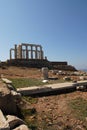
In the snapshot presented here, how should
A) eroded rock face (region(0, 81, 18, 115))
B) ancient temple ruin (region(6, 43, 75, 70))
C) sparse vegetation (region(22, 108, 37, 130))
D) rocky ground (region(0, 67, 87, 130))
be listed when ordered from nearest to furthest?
1. eroded rock face (region(0, 81, 18, 115))
2. sparse vegetation (region(22, 108, 37, 130))
3. rocky ground (region(0, 67, 87, 130))
4. ancient temple ruin (region(6, 43, 75, 70))

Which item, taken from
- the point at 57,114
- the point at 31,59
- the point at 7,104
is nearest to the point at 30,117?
the point at 7,104

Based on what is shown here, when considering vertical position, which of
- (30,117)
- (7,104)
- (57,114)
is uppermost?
(7,104)

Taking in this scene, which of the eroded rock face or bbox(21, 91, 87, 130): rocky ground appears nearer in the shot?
the eroded rock face

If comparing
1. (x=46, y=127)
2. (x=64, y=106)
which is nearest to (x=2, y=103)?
(x=46, y=127)

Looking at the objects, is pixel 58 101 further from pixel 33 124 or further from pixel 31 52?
pixel 31 52

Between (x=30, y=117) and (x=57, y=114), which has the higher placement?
(x=30, y=117)

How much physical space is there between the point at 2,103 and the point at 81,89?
9220 mm

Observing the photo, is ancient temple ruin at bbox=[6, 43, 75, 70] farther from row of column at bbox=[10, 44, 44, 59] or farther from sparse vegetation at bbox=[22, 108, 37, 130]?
sparse vegetation at bbox=[22, 108, 37, 130]

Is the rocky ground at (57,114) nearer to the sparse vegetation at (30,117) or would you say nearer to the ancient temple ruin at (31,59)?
the sparse vegetation at (30,117)

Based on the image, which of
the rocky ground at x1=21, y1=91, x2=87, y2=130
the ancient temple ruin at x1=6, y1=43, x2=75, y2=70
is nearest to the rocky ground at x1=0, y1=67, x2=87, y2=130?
the rocky ground at x1=21, y1=91, x2=87, y2=130

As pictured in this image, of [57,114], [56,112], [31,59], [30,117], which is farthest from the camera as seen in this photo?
[31,59]

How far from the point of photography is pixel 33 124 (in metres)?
8.85

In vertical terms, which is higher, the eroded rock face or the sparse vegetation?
the eroded rock face

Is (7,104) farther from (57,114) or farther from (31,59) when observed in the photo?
(31,59)
